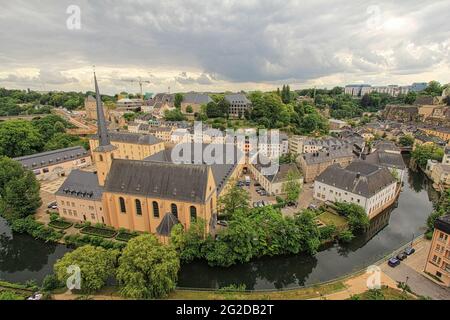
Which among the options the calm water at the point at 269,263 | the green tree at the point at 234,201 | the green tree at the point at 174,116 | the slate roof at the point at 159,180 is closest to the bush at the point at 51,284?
the calm water at the point at 269,263

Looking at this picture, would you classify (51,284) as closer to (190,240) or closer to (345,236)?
(190,240)

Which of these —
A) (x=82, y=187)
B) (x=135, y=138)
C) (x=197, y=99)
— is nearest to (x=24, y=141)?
(x=135, y=138)

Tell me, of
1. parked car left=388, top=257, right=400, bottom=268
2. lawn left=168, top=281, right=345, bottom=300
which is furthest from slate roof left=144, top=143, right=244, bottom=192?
parked car left=388, top=257, right=400, bottom=268

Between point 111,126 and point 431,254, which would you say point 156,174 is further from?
point 111,126

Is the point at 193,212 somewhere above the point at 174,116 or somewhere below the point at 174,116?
below

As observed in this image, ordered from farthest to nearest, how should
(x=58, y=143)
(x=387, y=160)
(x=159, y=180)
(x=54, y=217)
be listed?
(x=58, y=143), (x=387, y=160), (x=54, y=217), (x=159, y=180)

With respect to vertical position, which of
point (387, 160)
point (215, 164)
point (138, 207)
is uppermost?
point (215, 164)

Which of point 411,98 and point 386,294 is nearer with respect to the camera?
point 386,294
